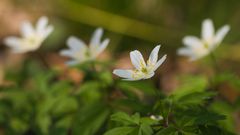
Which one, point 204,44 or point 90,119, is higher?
point 204,44

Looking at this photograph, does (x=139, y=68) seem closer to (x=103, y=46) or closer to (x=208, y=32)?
(x=103, y=46)

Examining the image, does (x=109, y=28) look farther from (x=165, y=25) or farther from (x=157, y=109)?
(x=157, y=109)

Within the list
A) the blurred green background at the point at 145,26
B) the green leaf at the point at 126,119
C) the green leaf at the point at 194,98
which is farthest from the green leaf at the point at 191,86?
the blurred green background at the point at 145,26

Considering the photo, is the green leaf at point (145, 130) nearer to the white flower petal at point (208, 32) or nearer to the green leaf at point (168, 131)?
the green leaf at point (168, 131)

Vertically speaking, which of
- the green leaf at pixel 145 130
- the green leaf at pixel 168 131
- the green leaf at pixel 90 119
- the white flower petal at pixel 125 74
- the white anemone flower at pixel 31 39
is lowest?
the green leaf at pixel 168 131

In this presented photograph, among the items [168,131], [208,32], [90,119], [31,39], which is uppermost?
[31,39]

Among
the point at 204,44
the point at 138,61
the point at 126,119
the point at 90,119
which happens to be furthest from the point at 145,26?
the point at 126,119

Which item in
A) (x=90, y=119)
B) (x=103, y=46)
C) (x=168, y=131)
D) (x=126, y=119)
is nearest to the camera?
(x=168, y=131)

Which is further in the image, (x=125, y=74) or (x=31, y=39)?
(x=31, y=39)

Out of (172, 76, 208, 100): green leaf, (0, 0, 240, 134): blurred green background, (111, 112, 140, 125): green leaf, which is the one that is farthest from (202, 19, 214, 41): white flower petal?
(0, 0, 240, 134): blurred green background

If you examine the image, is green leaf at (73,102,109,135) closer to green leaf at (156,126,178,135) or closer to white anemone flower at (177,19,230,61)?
green leaf at (156,126,178,135)

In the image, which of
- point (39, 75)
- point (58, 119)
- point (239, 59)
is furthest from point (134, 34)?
point (58, 119)
